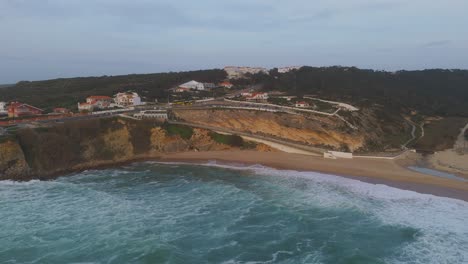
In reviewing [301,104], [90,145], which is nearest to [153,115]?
[90,145]

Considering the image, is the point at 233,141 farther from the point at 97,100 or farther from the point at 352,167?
the point at 97,100

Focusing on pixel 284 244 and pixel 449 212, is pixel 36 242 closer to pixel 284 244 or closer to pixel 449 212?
pixel 284 244

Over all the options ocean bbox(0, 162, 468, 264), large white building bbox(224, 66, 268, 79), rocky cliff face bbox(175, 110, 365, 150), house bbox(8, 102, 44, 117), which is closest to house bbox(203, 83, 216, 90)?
large white building bbox(224, 66, 268, 79)

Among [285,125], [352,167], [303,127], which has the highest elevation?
[285,125]

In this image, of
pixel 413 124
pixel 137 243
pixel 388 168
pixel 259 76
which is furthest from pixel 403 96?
pixel 137 243

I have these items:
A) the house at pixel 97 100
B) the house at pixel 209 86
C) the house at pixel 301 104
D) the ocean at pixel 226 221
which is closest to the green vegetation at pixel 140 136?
the ocean at pixel 226 221
